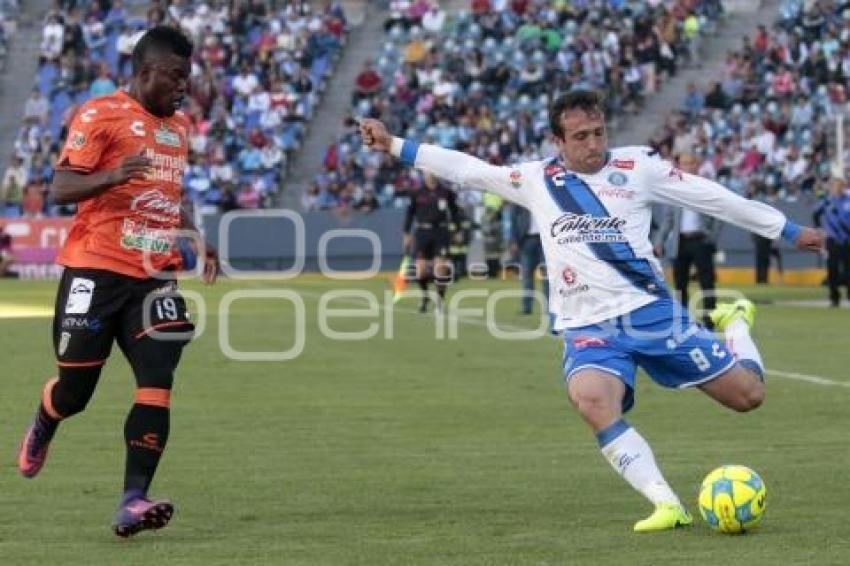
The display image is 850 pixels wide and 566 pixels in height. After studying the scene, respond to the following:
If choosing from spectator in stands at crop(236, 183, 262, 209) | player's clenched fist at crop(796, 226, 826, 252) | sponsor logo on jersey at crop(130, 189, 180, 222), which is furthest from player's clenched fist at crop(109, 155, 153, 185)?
spectator in stands at crop(236, 183, 262, 209)

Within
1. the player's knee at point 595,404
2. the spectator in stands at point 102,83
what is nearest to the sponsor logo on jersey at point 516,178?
the player's knee at point 595,404

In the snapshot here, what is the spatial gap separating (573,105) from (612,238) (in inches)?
26.1

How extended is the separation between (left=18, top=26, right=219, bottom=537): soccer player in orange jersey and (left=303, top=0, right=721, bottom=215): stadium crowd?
120 ft

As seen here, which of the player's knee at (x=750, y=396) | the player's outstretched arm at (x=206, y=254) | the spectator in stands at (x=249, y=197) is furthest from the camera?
the spectator in stands at (x=249, y=197)

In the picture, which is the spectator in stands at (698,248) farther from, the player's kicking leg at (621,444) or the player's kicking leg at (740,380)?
the player's kicking leg at (621,444)

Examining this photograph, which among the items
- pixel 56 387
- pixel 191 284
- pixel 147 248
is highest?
pixel 147 248

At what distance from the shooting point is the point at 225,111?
51.0 m

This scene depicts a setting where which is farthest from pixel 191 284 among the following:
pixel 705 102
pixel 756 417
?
pixel 756 417

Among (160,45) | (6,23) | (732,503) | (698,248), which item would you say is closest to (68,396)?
(160,45)

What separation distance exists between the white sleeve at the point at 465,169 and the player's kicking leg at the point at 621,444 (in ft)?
3.33

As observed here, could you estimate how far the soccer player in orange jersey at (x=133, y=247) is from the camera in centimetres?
959

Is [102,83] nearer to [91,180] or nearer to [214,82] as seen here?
[214,82]

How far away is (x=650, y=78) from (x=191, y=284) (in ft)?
42.8

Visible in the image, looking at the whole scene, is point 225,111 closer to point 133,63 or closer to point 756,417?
point 756,417
